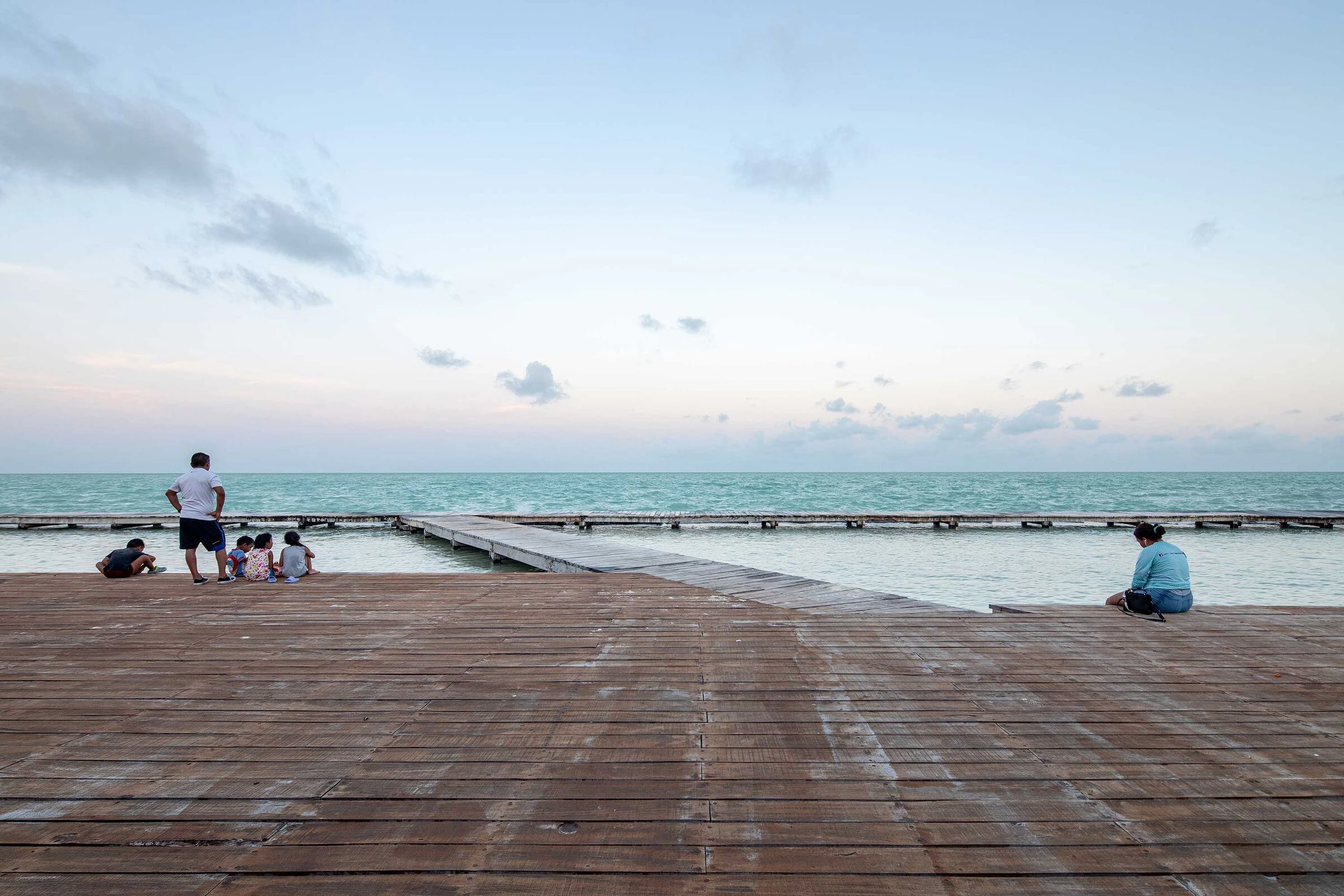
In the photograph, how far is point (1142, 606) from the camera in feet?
19.3

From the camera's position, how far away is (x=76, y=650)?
4.91 m

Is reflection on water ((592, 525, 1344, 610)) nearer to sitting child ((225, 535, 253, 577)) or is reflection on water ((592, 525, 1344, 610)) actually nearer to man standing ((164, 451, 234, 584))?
sitting child ((225, 535, 253, 577))

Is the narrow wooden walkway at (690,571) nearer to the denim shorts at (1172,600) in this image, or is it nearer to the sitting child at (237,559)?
the denim shorts at (1172,600)

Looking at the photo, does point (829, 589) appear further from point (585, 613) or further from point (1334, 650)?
point (1334, 650)

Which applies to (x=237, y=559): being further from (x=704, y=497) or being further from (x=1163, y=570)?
(x=704, y=497)

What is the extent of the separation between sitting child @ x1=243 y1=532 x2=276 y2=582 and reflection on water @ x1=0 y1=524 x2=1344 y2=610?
5.88 m

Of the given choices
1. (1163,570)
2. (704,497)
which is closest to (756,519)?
(1163,570)

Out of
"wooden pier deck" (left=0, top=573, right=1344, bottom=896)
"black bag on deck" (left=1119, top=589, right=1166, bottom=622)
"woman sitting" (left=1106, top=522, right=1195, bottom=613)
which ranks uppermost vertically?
"woman sitting" (left=1106, top=522, right=1195, bottom=613)

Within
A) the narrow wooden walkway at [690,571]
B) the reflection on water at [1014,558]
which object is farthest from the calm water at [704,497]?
the narrow wooden walkway at [690,571]

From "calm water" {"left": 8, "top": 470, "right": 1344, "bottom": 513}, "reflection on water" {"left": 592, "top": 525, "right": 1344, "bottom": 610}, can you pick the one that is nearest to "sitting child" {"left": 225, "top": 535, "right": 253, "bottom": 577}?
Answer: "reflection on water" {"left": 592, "top": 525, "right": 1344, "bottom": 610}

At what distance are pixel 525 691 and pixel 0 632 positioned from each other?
4.76 meters

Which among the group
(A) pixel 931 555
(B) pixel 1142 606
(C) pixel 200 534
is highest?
(C) pixel 200 534

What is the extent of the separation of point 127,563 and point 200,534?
3.86ft

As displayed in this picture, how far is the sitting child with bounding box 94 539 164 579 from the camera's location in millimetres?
7879
